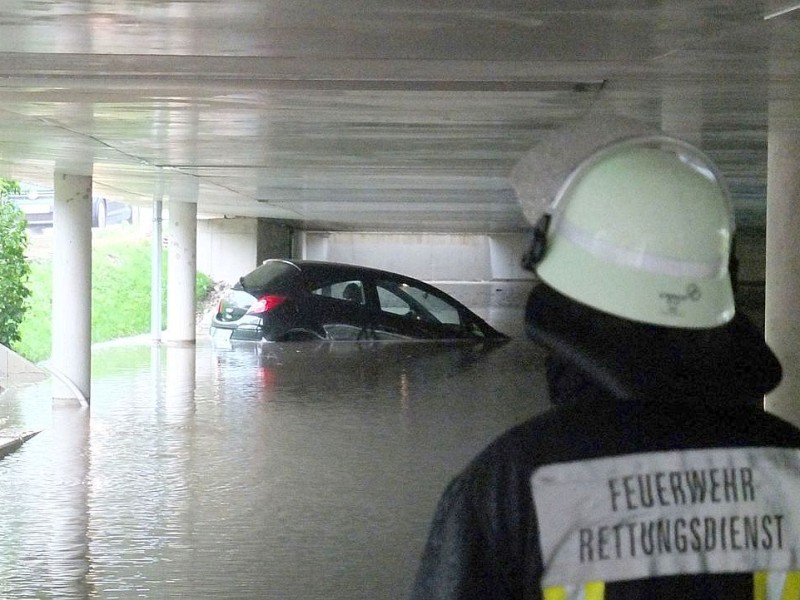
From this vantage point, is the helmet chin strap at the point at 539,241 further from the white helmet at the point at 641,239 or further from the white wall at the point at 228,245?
the white wall at the point at 228,245

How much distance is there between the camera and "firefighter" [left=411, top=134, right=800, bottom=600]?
1.82 m

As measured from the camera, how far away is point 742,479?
193cm

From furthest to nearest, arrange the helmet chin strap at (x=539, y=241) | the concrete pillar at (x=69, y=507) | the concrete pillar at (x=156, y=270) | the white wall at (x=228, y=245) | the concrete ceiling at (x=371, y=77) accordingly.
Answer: the white wall at (x=228, y=245) < the concrete pillar at (x=156, y=270) < the concrete pillar at (x=69, y=507) < the concrete ceiling at (x=371, y=77) < the helmet chin strap at (x=539, y=241)

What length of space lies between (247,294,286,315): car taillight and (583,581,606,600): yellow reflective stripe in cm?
1647

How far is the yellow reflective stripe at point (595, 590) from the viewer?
1.82 m

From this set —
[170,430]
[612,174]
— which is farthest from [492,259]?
[612,174]

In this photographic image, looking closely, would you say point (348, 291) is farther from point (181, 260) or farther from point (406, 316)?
point (181, 260)

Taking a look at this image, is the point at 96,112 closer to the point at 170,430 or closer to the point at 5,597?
the point at 170,430

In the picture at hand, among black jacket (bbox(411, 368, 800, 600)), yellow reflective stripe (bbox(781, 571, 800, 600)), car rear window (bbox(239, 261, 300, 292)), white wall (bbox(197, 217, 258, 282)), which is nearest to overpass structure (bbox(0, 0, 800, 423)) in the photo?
black jacket (bbox(411, 368, 800, 600))

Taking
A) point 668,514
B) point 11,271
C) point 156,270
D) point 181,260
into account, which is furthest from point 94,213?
point 668,514

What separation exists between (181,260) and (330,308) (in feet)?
7.63

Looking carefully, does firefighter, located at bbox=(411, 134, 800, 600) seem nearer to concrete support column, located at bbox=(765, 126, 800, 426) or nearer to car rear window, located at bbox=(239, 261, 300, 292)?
concrete support column, located at bbox=(765, 126, 800, 426)

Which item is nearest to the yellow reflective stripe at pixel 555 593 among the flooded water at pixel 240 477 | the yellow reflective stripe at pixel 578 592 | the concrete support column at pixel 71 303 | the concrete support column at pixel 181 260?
the yellow reflective stripe at pixel 578 592

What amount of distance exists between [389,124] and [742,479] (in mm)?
7659
